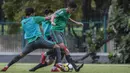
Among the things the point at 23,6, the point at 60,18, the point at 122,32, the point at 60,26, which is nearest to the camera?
the point at 60,18

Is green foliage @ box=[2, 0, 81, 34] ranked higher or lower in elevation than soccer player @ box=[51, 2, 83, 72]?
lower

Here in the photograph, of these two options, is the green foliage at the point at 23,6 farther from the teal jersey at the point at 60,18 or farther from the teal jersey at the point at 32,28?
the teal jersey at the point at 32,28

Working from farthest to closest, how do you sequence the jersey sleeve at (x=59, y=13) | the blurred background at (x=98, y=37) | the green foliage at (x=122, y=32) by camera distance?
the blurred background at (x=98, y=37), the green foliage at (x=122, y=32), the jersey sleeve at (x=59, y=13)

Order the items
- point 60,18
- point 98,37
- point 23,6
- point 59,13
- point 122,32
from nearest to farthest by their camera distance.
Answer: point 59,13 → point 60,18 → point 122,32 → point 98,37 → point 23,6

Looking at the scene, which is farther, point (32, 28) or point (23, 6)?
point (23, 6)

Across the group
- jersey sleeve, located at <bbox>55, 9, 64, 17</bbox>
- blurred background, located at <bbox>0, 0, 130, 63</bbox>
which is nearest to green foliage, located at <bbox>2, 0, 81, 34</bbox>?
blurred background, located at <bbox>0, 0, 130, 63</bbox>

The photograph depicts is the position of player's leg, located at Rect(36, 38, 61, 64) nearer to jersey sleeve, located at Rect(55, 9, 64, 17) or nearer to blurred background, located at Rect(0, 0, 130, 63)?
jersey sleeve, located at Rect(55, 9, 64, 17)

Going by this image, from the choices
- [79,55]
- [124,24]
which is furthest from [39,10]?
[124,24]

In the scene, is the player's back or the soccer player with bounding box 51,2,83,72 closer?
the player's back

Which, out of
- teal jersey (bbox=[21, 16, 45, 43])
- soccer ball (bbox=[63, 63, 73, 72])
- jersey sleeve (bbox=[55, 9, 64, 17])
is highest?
jersey sleeve (bbox=[55, 9, 64, 17])

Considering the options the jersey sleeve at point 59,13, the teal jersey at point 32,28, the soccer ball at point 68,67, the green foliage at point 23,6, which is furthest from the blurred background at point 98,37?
the teal jersey at point 32,28

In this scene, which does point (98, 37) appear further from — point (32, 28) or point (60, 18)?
point (32, 28)

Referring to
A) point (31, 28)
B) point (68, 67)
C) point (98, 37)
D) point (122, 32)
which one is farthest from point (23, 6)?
point (31, 28)

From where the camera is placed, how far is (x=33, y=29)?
11.6 meters
